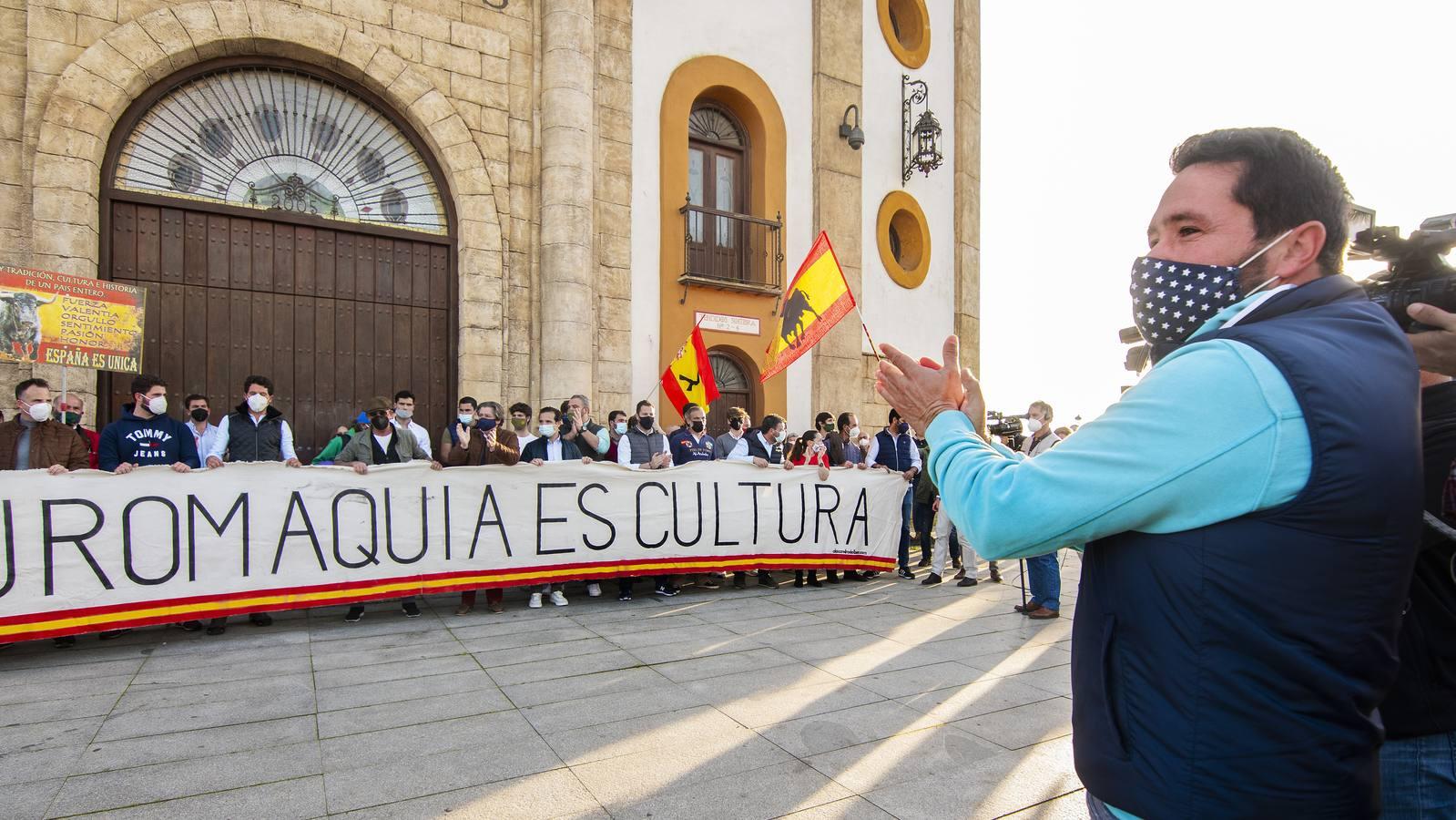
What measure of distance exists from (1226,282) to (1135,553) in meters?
0.53

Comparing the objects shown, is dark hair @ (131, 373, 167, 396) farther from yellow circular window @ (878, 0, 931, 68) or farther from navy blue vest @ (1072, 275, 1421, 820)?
yellow circular window @ (878, 0, 931, 68)

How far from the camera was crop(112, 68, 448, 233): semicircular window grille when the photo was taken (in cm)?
977

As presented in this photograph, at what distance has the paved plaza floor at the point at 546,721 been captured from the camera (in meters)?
3.44

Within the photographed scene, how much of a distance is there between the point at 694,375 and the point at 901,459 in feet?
9.97

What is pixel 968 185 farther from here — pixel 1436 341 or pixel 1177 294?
pixel 1177 294

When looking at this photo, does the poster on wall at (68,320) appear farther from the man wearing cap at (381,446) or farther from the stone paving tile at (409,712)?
the stone paving tile at (409,712)

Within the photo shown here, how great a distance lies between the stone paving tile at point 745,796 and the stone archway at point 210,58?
822cm

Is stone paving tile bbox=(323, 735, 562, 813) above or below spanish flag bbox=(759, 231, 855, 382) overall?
below

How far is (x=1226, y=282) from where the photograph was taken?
1.45m

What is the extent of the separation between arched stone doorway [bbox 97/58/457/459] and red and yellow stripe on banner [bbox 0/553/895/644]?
13.5 ft

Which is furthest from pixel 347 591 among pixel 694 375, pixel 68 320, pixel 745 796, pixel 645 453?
pixel 694 375

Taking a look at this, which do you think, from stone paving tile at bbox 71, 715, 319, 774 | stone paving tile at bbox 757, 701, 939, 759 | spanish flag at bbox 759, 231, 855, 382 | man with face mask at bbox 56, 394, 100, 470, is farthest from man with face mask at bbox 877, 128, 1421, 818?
man with face mask at bbox 56, 394, 100, 470

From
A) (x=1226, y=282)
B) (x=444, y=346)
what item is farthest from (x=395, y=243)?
(x=1226, y=282)

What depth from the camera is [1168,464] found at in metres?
1.21
